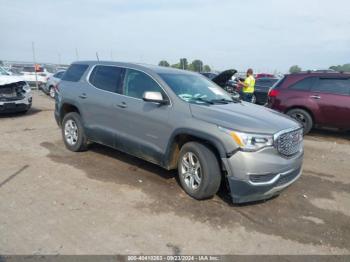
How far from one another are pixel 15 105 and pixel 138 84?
6366 mm

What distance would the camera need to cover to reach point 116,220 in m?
3.75

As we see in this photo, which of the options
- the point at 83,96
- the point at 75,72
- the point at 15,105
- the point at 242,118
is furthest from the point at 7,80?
the point at 242,118

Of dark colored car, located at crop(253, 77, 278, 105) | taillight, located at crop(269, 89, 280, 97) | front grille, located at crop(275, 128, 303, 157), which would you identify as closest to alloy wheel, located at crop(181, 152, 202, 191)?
front grille, located at crop(275, 128, 303, 157)

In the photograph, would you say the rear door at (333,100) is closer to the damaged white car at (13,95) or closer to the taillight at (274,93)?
the taillight at (274,93)

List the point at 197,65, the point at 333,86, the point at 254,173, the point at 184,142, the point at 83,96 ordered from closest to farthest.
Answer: the point at 254,173 → the point at 184,142 → the point at 83,96 → the point at 333,86 → the point at 197,65

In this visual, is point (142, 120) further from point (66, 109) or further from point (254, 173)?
point (66, 109)

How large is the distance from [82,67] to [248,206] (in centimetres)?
407

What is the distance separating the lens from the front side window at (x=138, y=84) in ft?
16.0

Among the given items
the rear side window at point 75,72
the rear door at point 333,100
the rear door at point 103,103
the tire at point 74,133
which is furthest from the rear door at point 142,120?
the rear door at point 333,100

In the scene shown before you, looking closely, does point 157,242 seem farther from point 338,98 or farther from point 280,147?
point 338,98

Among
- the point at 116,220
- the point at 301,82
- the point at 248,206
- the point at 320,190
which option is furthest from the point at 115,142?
the point at 301,82

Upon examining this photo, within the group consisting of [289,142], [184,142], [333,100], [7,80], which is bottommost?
[184,142]

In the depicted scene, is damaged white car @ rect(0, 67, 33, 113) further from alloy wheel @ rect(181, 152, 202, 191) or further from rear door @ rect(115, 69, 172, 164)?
alloy wheel @ rect(181, 152, 202, 191)

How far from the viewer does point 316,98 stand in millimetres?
8461
